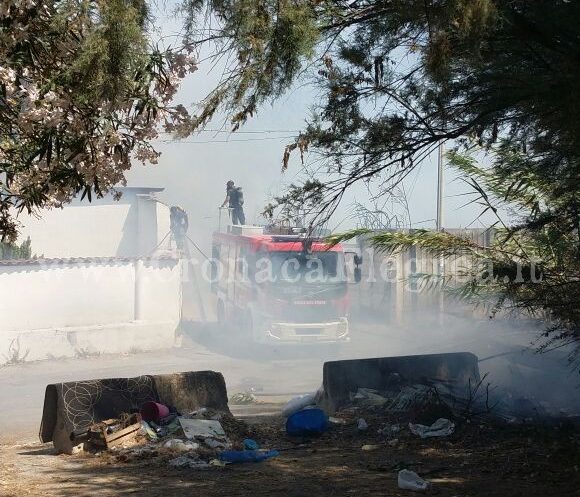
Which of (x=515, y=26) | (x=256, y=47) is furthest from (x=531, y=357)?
(x=256, y=47)

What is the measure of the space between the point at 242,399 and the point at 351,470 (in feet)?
20.8

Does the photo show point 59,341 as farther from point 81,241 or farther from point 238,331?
point 81,241

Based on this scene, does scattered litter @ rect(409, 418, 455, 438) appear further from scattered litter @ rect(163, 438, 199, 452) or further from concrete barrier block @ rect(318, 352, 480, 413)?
scattered litter @ rect(163, 438, 199, 452)

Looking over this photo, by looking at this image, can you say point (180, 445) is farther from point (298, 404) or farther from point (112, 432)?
point (298, 404)

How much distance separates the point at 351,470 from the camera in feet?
25.8

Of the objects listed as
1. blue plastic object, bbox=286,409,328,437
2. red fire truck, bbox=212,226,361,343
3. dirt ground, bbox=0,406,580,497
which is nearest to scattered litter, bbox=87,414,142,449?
dirt ground, bbox=0,406,580,497

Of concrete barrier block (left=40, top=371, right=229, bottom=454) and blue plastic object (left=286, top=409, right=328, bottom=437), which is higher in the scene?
concrete barrier block (left=40, top=371, right=229, bottom=454)

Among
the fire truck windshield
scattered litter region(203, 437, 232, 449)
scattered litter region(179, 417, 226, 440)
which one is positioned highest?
the fire truck windshield

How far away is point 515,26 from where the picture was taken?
588cm

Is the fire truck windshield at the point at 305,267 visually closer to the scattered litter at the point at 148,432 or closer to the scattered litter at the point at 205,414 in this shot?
the scattered litter at the point at 205,414

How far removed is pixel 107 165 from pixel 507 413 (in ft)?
21.9

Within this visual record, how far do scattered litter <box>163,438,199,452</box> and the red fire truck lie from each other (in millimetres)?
9020

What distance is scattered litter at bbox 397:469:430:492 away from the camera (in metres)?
6.92

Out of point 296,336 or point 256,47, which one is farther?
point 296,336
